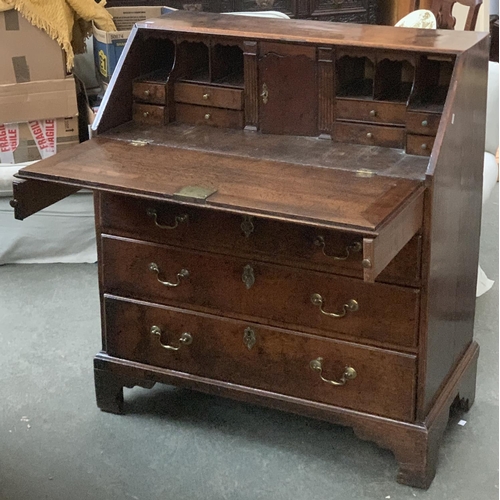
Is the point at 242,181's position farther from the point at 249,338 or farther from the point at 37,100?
the point at 37,100

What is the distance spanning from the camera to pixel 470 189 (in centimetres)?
198

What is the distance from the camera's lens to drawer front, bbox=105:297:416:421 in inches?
74.5

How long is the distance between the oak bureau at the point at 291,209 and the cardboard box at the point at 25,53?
775 mm

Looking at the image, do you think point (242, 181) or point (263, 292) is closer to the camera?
point (242, 181)

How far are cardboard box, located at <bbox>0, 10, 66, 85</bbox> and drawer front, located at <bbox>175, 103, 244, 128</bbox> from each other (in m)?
0.87

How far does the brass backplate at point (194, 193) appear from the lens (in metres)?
1.68

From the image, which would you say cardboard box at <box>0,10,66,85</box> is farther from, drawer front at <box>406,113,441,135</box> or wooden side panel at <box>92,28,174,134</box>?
drawer front at <box>406,113,441,135</box>

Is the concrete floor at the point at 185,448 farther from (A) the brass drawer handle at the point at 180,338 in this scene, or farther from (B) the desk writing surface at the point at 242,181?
(B) the desk writing surface at the point at 242,181

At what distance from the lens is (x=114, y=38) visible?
9.57 feet

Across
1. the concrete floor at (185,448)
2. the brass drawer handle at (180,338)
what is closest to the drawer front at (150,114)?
the brass drawer handle at (180,338)

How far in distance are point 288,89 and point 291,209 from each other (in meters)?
0.48

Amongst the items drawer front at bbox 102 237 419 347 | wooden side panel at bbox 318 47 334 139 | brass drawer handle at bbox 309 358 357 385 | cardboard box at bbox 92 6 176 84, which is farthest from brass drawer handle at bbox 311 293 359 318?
cardboard box at bbox 92 6 176 84

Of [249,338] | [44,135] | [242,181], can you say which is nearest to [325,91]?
[242,181]

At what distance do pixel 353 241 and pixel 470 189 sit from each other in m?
0.36
